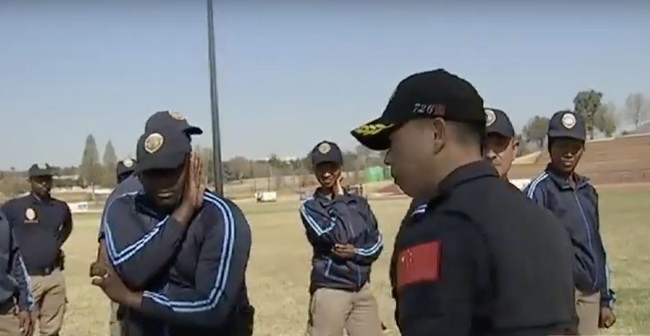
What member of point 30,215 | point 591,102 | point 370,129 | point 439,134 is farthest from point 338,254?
point 591,102

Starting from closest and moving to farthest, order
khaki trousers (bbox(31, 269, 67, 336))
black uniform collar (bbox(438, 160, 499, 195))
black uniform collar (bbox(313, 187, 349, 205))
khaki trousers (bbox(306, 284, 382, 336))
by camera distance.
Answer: black uniform collar (bbox(438, 160, 499, 195)), khaki trousers (bbox(306, 284, 382, 336)), black uniform collar (bbox(313, 187, 349, 205)), khaki trousers (bbox(31, 269, 67, 336))

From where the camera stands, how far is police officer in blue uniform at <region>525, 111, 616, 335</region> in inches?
247

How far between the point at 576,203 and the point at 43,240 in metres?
6.71

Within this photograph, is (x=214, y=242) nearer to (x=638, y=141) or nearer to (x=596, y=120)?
(x=638, y=141)

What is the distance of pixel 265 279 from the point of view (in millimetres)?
19312

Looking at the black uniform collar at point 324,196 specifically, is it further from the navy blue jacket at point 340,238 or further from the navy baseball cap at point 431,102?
the navy baseball cap at point 431,102

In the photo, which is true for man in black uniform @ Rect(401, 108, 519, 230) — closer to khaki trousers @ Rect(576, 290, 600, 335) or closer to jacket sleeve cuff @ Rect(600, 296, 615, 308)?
khaki trousers @ Rect(576, 290, 600, 335)

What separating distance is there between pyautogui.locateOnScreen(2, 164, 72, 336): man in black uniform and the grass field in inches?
69.6

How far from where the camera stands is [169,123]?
3.90 metres

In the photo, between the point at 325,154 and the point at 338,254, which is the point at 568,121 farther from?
the point at 325,154

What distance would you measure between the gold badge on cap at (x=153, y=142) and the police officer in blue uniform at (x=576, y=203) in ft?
10.1

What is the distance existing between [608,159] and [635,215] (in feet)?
150

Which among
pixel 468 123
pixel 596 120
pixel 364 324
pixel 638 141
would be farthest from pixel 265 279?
pixel 596 120

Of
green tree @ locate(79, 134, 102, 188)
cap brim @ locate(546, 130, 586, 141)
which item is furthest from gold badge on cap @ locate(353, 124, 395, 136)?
green tree @ locate(79, 134, 102, 188)
